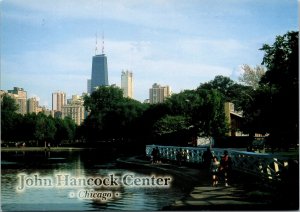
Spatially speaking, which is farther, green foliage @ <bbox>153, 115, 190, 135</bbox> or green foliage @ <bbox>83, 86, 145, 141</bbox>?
green foliage @ <bbox>83, 86, 145, 141</bbox>

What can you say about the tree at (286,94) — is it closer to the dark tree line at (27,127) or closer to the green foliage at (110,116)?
the green foliage at (110,116)

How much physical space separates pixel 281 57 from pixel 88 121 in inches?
3991

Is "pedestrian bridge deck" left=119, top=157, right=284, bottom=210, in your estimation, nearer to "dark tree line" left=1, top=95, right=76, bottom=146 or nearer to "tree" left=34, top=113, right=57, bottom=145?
"dark tree line" left=1, top=95, right=76, bottom=146

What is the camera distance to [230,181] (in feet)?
74.9

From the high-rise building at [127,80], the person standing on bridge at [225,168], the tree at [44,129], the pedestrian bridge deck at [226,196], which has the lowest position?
the pedestrian bridge deck at [226,196]

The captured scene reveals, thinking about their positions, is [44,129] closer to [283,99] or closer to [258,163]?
[258,163]

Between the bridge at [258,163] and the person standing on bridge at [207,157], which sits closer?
the bridge at [258,163]

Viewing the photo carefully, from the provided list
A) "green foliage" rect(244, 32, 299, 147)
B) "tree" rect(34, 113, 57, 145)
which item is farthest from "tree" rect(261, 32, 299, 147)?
"tree" rect(34, 113, 57, 145)

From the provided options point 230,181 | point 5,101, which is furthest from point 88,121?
point 230,181

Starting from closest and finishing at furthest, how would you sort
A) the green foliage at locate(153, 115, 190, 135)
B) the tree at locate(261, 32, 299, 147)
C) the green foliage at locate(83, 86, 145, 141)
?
the tree at locate(261, 32, 299, 147) < the green foliage at locate(153, 115, 190, 135) < the green foliage at locate(83, 86, 145, 141)

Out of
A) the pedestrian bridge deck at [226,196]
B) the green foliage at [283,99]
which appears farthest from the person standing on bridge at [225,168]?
the green foliage at [283,99]

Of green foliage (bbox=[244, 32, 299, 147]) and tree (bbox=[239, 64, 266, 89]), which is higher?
tree (bbox=[239, 64, 266, 89])

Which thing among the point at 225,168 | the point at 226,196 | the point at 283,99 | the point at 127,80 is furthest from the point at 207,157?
the point at 127,80

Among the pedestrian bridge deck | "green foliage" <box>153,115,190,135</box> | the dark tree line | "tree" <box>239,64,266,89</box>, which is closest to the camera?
the pedestrian bridge deck
